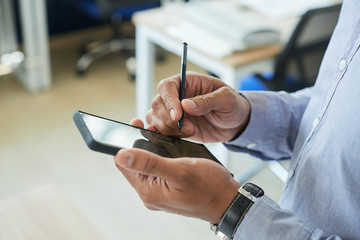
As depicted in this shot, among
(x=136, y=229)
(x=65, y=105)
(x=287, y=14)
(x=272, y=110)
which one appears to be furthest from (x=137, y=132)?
(x=65, y=105)

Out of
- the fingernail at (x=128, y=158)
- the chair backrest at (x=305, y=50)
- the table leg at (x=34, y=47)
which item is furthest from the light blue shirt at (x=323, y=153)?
the table leg at (x=34, y=47)

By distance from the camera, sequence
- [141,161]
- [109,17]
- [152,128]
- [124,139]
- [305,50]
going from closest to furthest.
A: [141,161] < [124,139] < [152,128] < [305,50] < [109,17]

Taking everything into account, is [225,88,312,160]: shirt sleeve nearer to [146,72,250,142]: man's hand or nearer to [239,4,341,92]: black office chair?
[146,72,250,142]: man's hand

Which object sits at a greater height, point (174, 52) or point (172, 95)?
point (172, 95)

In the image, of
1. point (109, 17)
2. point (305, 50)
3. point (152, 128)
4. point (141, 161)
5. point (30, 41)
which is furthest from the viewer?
point (109, 17)

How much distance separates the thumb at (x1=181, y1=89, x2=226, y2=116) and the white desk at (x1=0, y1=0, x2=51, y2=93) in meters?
1.97

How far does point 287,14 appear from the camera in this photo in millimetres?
2193

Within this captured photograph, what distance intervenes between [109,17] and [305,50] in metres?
1.52

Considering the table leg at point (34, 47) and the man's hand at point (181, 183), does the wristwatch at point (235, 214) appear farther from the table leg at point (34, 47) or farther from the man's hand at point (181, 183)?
the table leg at point (34, 47)

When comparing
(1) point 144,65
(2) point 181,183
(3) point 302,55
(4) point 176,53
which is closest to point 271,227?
(2) point 181,183

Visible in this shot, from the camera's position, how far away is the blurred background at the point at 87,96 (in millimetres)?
1117

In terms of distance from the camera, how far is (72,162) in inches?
87.5

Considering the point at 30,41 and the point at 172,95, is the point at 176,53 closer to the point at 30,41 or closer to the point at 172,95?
the point at 30,41

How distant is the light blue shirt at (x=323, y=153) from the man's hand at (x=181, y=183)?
57mm
